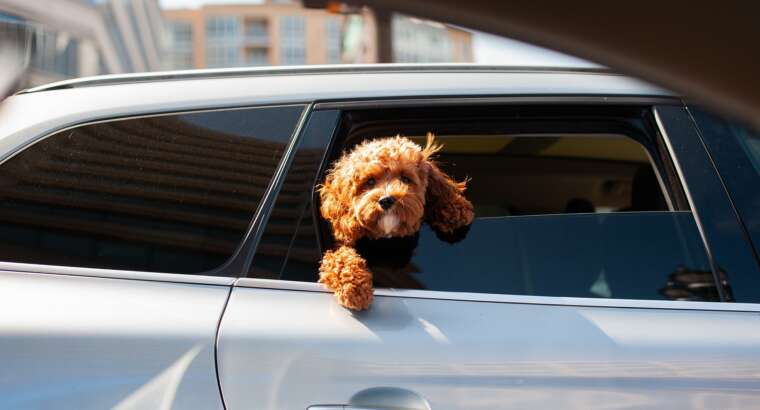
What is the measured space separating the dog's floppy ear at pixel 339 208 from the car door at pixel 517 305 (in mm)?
42

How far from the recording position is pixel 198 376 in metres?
1.72

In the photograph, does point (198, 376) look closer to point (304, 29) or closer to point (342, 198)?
point (342, 198)

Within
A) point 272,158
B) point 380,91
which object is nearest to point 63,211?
point 272,158

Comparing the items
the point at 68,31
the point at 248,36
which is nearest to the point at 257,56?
the point at 248,36

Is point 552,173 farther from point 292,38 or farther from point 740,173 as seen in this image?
point 292,38

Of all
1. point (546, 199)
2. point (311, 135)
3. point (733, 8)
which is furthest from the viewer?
point (546, 199)

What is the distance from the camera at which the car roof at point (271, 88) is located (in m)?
2.01

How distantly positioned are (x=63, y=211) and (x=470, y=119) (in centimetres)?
109

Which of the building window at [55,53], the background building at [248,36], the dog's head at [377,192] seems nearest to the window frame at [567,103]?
the dog's head at [377,192]

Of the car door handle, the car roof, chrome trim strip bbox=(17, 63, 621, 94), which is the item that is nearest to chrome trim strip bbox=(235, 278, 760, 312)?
the car door handle

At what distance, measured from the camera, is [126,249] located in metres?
1.87

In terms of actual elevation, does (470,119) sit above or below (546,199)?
below

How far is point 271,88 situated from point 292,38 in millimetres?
77983

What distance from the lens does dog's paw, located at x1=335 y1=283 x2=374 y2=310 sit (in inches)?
69.3
